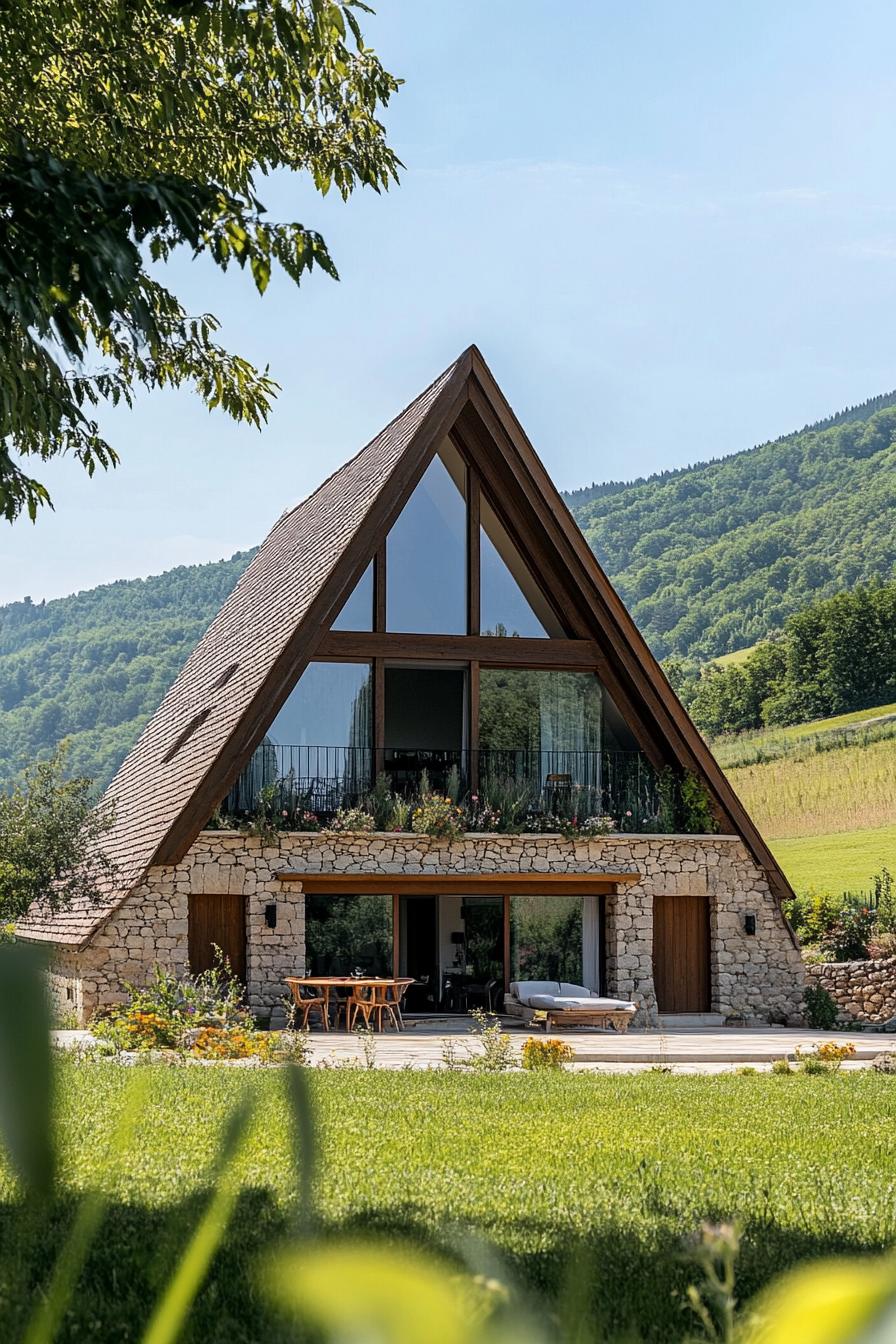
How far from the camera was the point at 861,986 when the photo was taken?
20469 millimetres

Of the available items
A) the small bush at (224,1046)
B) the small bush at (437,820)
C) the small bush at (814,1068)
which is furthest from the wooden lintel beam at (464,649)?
the small bush at (814,1068)

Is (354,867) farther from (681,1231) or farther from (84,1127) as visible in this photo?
(681,1231)

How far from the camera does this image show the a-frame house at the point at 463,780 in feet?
60.3

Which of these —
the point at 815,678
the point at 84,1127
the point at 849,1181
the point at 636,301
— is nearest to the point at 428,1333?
the point at 849,1181

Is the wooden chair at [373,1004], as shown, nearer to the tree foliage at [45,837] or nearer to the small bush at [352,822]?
the small bush at [352,822]

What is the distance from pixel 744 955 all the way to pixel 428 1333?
20231mm

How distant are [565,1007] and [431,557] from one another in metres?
6.68

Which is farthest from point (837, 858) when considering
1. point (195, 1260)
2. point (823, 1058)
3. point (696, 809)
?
point (195, 1260)

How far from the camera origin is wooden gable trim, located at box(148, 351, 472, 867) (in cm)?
1770

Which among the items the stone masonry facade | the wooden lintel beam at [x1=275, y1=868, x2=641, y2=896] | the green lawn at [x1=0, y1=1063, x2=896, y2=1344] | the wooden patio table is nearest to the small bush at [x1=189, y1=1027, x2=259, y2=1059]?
the green lawn at [x1=0, y1=1063, x2=896, y2=1344]

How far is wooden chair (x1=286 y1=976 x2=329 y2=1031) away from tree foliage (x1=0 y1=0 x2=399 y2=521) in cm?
960

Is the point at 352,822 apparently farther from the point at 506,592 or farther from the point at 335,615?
the point at 506,592

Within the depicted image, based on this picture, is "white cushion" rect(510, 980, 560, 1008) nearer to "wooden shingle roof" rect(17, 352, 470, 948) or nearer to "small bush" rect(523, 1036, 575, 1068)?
"wooden shingle roof" rect(17, 352, 470, 948)

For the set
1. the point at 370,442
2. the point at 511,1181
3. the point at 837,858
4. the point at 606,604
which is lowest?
the point at 511,1181
